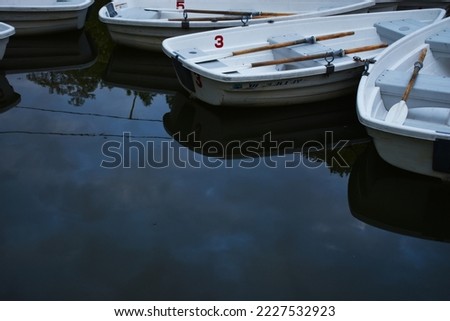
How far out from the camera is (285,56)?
20.3 ft

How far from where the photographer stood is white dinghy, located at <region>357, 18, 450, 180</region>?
418 cm

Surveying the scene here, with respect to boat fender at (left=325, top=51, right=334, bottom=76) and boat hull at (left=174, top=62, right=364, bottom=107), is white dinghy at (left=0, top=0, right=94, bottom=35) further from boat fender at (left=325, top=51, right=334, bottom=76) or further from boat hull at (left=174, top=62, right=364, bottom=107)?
boat fender at (left=325, top=51, right=334, bottom=76)

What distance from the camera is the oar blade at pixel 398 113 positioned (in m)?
4.66

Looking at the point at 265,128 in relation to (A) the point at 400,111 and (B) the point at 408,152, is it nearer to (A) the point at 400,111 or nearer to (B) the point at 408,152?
(A) the point at 400,111

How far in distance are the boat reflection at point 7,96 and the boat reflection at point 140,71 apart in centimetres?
102

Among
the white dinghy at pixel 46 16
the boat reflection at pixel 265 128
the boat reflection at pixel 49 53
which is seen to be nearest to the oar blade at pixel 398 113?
the boat reflection at pixel 265 128

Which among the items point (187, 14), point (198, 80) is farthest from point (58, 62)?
point (198, 80)

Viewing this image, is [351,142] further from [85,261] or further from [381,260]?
[85,261]

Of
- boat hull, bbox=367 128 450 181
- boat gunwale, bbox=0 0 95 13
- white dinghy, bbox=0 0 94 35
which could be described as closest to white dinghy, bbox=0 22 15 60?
boat gunwale, bbox=0 0 95 13

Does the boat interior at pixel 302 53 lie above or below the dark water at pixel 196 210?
above

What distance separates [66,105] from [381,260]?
3.74m

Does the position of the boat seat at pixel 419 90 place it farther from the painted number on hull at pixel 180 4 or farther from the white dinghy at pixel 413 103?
the painted number on hull at pixel 180 4

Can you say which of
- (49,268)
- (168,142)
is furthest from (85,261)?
(168,142)

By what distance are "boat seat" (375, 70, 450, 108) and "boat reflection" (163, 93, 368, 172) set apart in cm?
51
